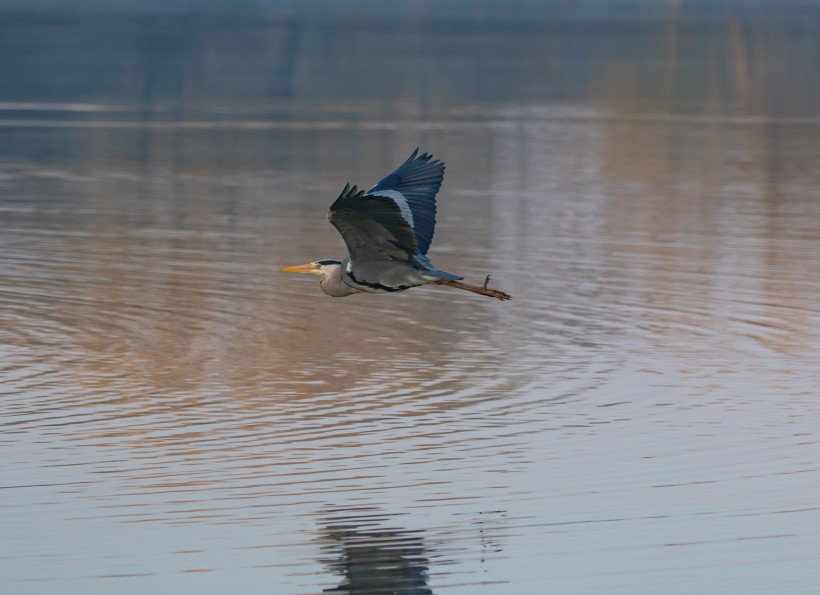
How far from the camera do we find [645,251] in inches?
854

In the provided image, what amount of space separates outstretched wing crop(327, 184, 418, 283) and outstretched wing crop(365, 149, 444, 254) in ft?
1.35

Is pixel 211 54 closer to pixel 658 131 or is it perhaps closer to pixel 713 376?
pixel 658 131

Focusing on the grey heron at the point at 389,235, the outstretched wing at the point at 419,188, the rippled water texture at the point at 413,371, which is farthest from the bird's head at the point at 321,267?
the rippled water texture at the point at 413,371

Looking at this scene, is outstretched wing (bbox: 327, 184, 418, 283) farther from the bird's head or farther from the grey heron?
the bird's head

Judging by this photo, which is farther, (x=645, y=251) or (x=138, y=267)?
(x=645, y=251)

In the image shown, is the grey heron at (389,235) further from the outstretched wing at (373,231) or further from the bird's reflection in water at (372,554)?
the bird's reflection in water at (372,554)

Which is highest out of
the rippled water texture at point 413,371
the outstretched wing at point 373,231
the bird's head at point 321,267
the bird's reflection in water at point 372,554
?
the outstretched wing at point 373,231

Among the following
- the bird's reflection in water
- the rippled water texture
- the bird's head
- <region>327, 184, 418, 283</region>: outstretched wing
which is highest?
<region>327, 184, 418, 283</region>: outstretched wing

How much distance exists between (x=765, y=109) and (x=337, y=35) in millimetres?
41570

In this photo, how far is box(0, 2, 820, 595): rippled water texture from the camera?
10.4m

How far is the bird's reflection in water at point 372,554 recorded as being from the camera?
9.82 meters

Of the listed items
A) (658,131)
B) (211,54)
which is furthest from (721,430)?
(211,54)

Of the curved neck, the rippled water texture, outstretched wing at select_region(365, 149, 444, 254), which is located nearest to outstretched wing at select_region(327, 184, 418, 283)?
the curved neck

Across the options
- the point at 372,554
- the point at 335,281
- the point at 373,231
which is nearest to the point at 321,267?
the point at 335,281
